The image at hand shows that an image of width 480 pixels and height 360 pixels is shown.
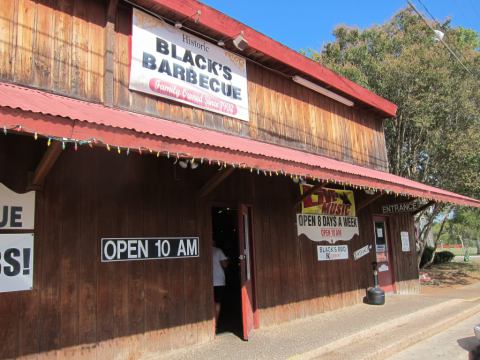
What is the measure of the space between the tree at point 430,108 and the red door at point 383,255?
5.76 m

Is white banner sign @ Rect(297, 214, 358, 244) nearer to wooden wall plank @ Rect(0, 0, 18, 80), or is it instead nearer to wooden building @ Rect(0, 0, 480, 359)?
wooden building @ Rect(0, 0, 480, 359)

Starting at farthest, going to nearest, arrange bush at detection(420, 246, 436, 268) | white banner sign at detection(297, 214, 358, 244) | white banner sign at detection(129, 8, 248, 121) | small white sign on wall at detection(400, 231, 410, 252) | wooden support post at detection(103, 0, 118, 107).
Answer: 1. bush at detection(420, 246, 436, 268)
2. small white sign on wall at detection(400, 231, 410, 252)
3. white banner sign at detection(297, 214, 358, 244)
4. white banner sign at detection(129, 8, 248, 121)
5. wooden support post at detection(103, 0, 118, 107)

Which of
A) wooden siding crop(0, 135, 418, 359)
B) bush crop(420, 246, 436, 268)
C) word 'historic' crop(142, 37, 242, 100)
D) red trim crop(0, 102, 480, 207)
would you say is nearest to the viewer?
red trim crop(0, 102, 480, 207)

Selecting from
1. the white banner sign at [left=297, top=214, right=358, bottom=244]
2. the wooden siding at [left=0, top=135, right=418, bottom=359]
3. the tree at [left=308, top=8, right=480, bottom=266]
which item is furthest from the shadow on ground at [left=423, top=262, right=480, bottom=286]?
the wooden siding at [left=0, top=135, right=418, bottom=359]

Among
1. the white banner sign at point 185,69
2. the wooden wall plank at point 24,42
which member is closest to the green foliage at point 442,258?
the white banner sign at point 185,69

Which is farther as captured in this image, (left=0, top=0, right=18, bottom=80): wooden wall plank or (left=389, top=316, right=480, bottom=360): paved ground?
(left=389, top=316, right=480, bottom=360): paved ground

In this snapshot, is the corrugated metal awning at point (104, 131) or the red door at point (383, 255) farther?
the red door at point (383, 255)

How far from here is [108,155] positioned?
6.10 meters

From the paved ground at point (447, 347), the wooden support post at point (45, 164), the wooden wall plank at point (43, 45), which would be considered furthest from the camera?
the paved ground at point (447, 347)

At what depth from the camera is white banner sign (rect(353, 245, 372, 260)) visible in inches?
435

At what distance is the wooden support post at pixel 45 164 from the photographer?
15.2 feet

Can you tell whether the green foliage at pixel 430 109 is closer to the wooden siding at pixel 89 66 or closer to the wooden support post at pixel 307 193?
the wooden siding at pixel 89 66

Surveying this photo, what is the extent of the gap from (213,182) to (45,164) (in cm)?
268

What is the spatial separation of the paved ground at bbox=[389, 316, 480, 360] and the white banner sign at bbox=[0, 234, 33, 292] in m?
5.19
